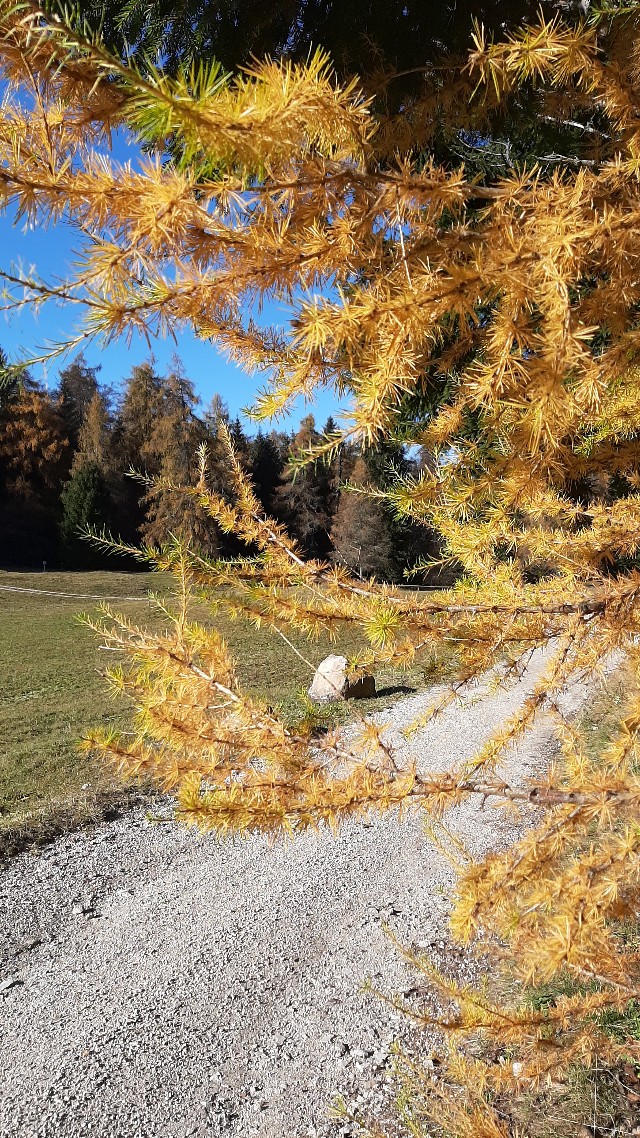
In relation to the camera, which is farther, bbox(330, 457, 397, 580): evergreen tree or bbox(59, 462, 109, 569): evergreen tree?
bbox(59, 462, 109, 569): evergreen tree

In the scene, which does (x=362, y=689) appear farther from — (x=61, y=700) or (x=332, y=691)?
(x=61, y=700)

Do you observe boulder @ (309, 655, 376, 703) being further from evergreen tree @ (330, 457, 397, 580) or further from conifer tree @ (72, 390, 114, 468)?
conifer tree @ (72, 390, 114, 468)

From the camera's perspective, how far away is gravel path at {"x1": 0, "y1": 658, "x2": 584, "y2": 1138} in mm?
2613

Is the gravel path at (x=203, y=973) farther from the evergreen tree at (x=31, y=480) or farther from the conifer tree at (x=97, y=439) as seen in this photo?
the evergreen tree at (x=31, y=480)

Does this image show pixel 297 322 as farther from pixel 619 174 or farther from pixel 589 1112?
pixel 589 1112

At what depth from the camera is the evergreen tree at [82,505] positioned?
30.7m

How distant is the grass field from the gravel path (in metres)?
0.56

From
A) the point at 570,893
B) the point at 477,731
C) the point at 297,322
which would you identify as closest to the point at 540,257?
the point at 297,322

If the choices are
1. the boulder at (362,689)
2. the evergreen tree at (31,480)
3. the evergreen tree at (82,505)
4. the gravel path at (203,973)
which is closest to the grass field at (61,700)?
the boulder at (362,689)

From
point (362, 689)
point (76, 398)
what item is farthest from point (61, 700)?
point (76, 398)

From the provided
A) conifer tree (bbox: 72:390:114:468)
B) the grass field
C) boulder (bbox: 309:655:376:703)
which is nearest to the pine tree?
conifer tree (bbox: 72:390:114:468)

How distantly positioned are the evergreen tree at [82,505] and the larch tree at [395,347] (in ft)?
97.0

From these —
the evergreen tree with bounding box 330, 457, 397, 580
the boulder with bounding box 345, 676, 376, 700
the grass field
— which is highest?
the evergreen tree with bounding box 330, 457, 397, 580

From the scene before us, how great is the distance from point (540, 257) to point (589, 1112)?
301 cm
